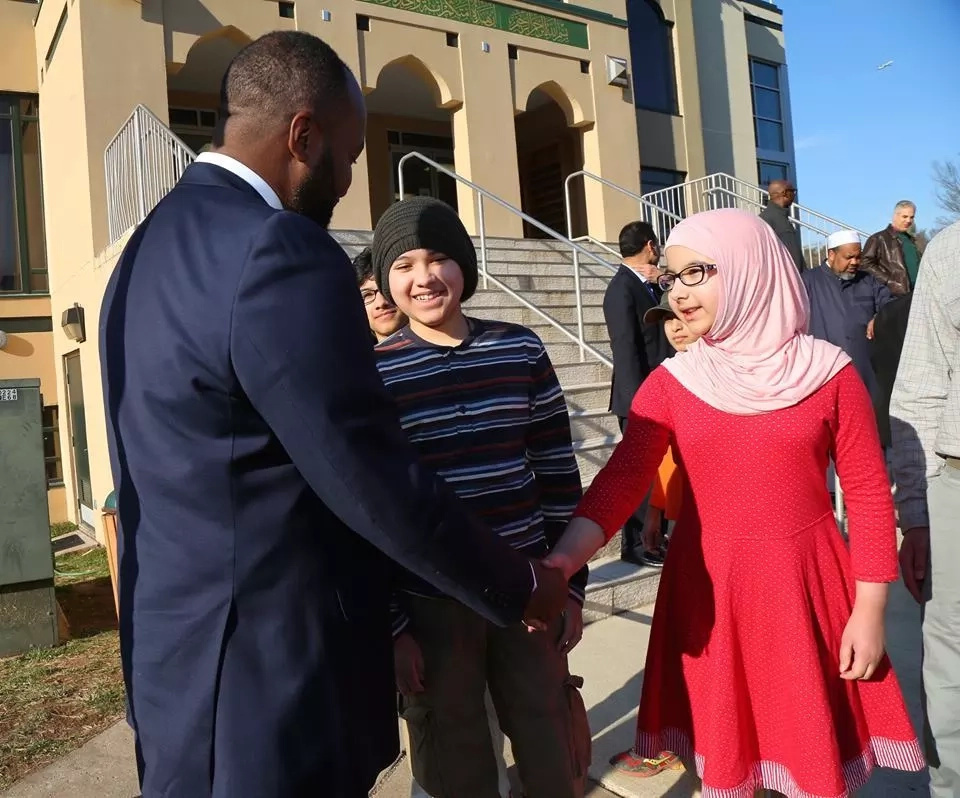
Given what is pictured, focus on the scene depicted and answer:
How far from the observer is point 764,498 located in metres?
1.88

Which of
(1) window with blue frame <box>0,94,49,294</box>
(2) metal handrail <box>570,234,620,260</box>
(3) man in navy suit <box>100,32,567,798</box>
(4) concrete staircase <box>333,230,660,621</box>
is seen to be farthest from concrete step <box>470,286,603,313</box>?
(3) man in navy suit <box>100,32,567,798</box>

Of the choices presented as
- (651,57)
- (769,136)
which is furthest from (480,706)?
(769,136)

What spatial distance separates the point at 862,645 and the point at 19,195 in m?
11.3

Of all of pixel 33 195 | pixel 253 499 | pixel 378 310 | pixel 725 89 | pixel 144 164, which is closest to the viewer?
pixel 253 499

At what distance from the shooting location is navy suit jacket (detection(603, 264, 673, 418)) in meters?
4.78

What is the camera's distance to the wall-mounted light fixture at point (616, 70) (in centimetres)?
1299

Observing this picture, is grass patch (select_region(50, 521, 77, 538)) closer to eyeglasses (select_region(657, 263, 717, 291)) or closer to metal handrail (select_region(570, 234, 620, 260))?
metal handrail (select_region(570, 234, 620, 260))

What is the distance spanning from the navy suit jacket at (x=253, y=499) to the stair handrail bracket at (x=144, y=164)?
5544 mm

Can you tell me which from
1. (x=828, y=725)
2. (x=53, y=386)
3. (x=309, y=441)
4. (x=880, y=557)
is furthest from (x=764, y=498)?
(x=53, y=386)

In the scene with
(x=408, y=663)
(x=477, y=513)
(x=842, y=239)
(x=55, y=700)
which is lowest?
(x=55, y=700)

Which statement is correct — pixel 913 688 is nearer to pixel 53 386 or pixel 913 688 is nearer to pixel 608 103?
pixel 53 386

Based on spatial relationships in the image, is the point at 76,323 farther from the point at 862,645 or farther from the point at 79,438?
A: the point at 862,645

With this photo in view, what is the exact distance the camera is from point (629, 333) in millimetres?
4793

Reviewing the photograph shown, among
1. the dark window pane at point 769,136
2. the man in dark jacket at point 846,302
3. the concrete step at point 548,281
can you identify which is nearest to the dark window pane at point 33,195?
the concrete step at point 548,281
